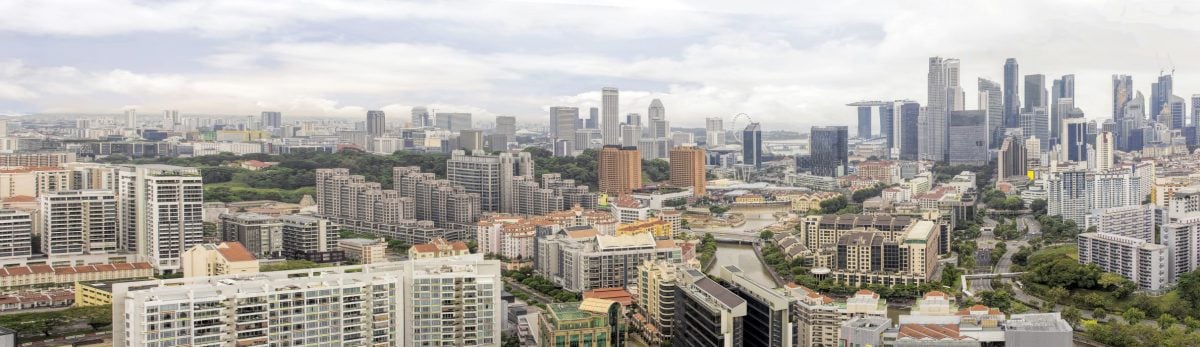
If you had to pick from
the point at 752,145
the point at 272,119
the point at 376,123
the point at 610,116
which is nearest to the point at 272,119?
the point at 272,119

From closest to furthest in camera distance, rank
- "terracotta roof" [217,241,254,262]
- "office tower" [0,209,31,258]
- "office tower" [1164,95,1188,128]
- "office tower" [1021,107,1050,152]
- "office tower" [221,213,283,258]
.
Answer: "terracotta roof" [217,241,254,262], "office tower" [0,209,31,258], "office tower" [221,213,283,258], "office tower" [1164,95,1188,128], "office tower" [1021,107,1050,152]

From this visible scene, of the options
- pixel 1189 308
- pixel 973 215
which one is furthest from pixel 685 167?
pixel 1189 308

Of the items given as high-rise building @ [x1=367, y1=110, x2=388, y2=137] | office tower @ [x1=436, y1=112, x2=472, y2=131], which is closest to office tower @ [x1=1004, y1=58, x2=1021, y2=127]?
office tower @ [x1=436, y1=112, x2=472, y2=131]

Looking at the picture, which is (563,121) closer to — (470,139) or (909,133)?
(470,139)

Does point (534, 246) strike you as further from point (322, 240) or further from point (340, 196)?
point (340, 196)

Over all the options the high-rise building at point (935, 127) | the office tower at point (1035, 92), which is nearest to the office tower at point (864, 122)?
the high-rise building at point (935, 127)

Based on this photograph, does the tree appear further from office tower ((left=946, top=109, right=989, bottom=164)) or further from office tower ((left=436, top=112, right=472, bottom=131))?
office tower ((left=946, top=109, right=989, bottom=164))

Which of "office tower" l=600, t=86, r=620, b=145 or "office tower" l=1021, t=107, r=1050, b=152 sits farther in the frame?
"office tower" l=1021, t=107, r=1050, b=152
